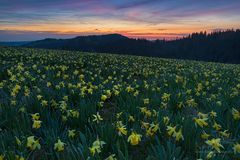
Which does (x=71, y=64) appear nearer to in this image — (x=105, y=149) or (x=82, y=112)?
(x=82, y=112)

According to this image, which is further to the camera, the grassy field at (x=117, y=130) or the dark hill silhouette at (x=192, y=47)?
the dark hill silhouette at (x=192, y=47)

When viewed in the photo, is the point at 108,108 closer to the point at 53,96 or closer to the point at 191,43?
the point at 53,96

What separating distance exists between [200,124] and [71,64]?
461 inches

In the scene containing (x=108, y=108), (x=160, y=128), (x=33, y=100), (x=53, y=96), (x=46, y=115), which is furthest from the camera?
(x=108, y=108)

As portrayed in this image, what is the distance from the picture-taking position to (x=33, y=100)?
5.57 metres

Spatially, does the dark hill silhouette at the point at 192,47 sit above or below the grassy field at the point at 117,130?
below

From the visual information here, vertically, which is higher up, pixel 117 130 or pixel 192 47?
pixel 117 130

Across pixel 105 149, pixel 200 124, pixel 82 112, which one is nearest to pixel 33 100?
pixel 82 112

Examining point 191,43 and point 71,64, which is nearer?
point 71,64

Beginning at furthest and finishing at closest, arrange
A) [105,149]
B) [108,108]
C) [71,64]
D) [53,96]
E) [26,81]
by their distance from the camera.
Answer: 1. [71,64]
2. [26,81]
3. [108,108]
4. [53,96]
5. [105,149]

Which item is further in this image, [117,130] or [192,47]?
[192,47]

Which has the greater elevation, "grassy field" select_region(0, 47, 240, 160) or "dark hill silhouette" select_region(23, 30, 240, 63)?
"grassy field" select_region(0, 47, 240, 160)

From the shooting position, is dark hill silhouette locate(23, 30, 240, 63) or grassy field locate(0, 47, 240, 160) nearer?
grassy field locate(0, 47, 240, 160)

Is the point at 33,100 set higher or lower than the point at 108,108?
higher
